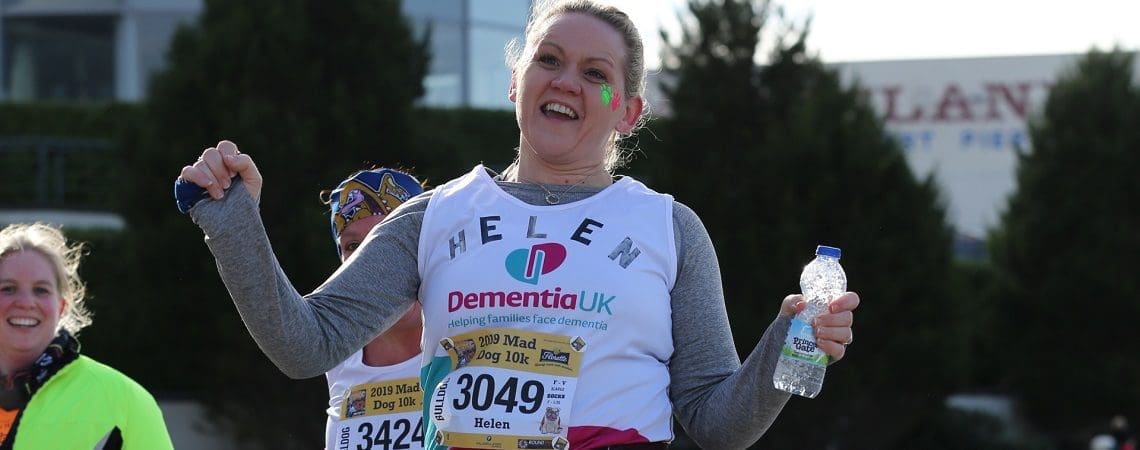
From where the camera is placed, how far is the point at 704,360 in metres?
3.19

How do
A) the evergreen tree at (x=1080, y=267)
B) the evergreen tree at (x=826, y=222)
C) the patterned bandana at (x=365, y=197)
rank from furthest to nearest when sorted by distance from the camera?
the evergreen tree at (x=1080, y=267) < the evergreen tree at (x=826, y=222) < the patterned bandana at (x=365, y=197)

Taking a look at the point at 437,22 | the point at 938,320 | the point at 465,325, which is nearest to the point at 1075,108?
the point at 938,320

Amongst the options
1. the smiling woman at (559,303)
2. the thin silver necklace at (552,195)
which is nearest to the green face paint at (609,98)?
the smiling woman at (559,303)

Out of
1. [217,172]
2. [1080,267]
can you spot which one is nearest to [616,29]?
[217,172]

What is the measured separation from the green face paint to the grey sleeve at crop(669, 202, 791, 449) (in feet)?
0.80

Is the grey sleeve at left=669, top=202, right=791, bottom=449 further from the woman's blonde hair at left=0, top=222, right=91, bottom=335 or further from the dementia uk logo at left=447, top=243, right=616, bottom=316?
the woman's blonde hair at left=0, top=222, right=91, bottom=335

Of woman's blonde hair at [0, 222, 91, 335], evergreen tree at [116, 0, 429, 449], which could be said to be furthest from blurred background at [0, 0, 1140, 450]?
woman's blonde hair at [0, 222, 91, 335]

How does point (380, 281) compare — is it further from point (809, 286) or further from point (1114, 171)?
point (1114, 171)

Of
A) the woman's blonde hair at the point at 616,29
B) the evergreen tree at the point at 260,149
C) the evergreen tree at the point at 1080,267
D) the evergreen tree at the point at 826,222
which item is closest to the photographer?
the woman's blonde hair at the point at 616,29

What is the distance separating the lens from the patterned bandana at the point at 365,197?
4.93 m

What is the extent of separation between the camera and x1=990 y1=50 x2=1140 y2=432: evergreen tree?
17.2 m

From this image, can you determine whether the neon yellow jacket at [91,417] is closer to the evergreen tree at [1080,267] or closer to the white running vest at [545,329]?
the white running vest at [545,329]

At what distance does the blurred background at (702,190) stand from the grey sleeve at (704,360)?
895 centimetres

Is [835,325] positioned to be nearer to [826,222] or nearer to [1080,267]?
[826,222]
